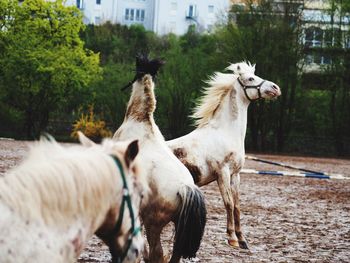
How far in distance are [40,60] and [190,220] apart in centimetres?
4150

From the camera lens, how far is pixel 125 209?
3576 mm

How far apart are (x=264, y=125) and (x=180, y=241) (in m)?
44.6

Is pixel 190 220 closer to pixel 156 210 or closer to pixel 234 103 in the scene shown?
pixel 156 210

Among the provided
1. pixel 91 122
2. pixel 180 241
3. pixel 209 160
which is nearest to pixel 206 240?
pixel 209 160

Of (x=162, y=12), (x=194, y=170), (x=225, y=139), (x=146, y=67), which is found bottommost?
(x=194, y=170)

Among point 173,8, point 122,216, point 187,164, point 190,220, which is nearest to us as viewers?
point 122,216

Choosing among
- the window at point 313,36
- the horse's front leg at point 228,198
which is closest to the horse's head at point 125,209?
the horse's front leg at point 228,198

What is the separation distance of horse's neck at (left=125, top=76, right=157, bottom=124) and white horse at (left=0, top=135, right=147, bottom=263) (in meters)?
2.38

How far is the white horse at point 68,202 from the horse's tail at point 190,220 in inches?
74.2

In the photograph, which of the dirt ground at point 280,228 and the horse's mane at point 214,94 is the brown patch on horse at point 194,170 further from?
the horse's mane at point 214,94

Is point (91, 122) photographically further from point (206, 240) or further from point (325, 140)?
point (206, 240)

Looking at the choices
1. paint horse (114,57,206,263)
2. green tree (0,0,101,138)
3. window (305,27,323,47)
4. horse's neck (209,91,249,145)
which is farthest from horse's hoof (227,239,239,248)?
window (305,27,323,47)

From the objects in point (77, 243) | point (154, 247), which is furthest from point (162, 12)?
point (77, 243)

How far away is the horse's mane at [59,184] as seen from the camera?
10.2ft
